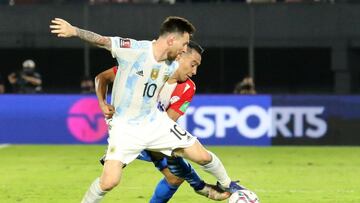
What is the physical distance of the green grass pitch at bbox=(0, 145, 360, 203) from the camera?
1110 centimetres

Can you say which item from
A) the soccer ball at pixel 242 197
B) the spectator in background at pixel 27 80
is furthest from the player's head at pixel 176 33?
the spectator in background at pixel 27 80

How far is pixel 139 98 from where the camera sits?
327 inches

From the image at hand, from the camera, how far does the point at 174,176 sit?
9109mm

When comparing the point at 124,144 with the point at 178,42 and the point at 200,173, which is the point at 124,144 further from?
the point at 200,173

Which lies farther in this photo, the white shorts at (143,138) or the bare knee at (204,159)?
the bare knee at (204,159)

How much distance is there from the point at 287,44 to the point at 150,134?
48.3 feet

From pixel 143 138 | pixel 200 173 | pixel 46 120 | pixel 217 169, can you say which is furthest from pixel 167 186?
pixel 46 120

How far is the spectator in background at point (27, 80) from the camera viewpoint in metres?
20.5

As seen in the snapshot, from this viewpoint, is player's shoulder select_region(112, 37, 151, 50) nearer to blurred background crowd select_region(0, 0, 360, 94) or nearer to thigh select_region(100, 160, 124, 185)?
thigh select_region(100, 160, 124, 185)

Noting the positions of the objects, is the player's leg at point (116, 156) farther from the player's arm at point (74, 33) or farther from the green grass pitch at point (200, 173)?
the green grass pitch at point (200, 173)

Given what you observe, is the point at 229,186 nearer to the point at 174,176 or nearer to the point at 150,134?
the point at 174,176

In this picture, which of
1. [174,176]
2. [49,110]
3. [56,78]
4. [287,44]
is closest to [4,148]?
[49,110]

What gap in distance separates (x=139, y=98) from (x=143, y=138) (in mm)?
384

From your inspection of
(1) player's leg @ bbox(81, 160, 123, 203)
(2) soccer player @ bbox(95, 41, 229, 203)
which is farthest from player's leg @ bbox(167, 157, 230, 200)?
(1) player's leg @ bbox(81, 160, 123, 203)
